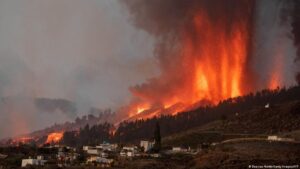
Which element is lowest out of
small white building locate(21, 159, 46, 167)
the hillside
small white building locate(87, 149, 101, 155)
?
small white building locate(21, 159, 46, 167)

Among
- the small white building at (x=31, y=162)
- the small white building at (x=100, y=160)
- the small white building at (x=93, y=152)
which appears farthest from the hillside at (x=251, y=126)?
the small white building at (x=31, y=162)

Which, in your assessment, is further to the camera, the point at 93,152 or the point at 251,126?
the point at 251,126

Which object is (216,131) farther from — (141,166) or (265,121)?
(141,166)

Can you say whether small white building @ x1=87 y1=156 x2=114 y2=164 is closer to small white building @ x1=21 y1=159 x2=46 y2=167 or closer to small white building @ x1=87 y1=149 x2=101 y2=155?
small white building @ x1=21 y1=159 x2=46 y2=167

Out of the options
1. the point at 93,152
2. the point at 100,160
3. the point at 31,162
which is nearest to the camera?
the point at 31,162

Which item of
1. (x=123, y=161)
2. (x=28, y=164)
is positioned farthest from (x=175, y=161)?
(x=28, y=164)

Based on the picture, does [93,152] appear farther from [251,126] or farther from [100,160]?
[251,126]

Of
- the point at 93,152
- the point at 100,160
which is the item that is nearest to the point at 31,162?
the point at 100,160

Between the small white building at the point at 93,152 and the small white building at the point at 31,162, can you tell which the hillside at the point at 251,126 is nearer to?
the small white building at the point at 93,152

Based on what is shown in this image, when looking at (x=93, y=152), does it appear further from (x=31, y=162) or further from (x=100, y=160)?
(x=31, y=162)

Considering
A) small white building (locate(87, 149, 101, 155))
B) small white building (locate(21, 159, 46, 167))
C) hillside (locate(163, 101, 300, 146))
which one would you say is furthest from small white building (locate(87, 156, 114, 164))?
hillside (locate(163, 101, 300, 146))

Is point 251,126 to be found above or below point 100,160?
above

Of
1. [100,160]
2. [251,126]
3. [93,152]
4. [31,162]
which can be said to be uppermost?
[251,126]

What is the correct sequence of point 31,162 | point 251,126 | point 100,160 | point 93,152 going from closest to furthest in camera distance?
1. point 31,162
2. point 100,160
3. point 93,152
4. point 251,126
